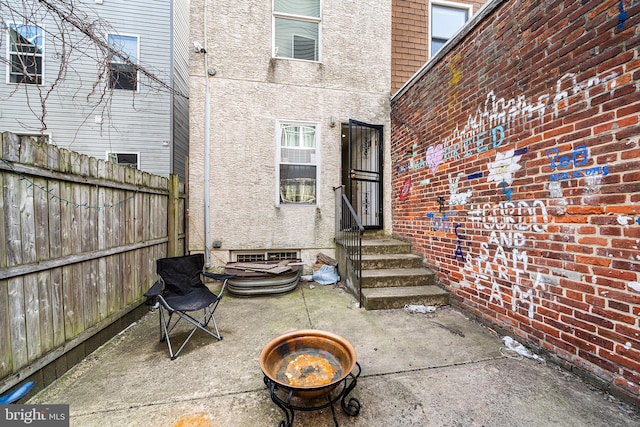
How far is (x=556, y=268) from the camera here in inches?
84.6

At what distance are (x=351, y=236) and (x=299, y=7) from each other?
4579mm

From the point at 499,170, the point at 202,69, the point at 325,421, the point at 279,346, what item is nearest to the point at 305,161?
the point at 202,69

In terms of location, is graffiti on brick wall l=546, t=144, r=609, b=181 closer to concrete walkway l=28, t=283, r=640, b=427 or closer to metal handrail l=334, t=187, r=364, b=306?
concrete walkway l=28, t=283, r=640, b=427

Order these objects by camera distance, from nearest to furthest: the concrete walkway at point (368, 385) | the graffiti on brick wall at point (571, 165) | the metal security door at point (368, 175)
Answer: the concrete walkway at point (368, 385)
the graffiti on brick wall at point (571, 165)
the metal security door at point (368, 175)

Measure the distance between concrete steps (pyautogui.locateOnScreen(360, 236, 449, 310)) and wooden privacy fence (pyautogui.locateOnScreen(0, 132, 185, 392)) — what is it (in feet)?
9.62

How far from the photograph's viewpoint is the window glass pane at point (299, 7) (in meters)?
4.81

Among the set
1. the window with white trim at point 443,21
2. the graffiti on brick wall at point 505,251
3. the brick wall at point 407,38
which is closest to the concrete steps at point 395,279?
the graffiti on brick wall at point 505,251

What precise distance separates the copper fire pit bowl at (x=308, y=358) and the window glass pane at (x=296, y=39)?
5062 millimetres

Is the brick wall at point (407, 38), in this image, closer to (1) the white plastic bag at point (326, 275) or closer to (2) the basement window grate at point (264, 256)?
(1) the white plastic bag at point (326, 275)

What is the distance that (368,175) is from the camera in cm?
523

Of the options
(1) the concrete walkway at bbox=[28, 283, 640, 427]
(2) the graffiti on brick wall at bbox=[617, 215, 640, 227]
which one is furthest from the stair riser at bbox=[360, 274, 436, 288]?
(2) the graffiti on brick wall at bbox=[617, 215, 640, 227]

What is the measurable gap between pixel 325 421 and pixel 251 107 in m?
4.69

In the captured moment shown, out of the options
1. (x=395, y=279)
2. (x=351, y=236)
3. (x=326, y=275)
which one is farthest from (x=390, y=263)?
(x=326, y=275)

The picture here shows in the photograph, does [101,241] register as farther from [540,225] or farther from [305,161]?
[540,225]
